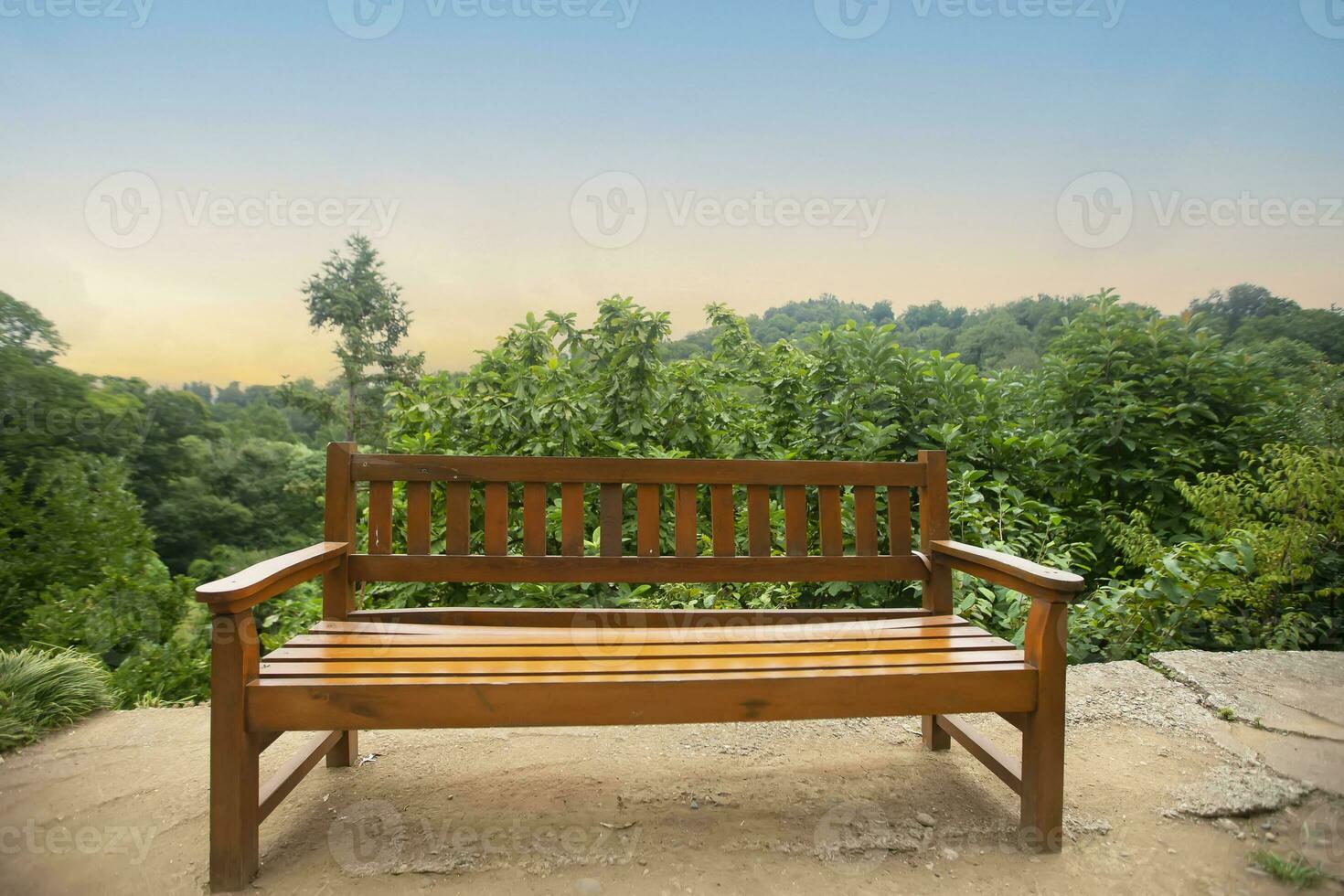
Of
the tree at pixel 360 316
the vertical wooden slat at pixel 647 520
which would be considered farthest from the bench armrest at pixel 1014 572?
the tree at pixel 360 316

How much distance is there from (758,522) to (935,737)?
3.04 feet

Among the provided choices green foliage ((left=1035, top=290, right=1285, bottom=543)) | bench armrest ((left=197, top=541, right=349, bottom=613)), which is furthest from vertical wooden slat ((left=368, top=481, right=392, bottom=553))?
green foliage ((left=1035, top=290, right=1285, bottom=543))

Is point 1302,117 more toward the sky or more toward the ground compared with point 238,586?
more toward the sky

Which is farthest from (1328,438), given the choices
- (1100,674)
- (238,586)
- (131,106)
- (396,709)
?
(131,106)

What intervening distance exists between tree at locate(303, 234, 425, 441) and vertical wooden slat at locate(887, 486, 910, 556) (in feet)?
59.8

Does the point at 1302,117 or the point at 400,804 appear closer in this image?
the point at 400,804

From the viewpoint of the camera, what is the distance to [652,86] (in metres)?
6.01

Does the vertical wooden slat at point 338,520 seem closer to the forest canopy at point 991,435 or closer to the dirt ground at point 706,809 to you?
the dirt ground at point 706,809

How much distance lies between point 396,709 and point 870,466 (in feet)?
5.27

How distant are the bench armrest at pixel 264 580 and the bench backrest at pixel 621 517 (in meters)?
0.20

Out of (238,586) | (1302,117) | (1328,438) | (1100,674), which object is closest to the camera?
(238,586)

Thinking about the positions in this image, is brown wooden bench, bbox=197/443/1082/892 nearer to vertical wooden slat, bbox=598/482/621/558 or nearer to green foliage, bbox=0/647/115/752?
vertical wooden slat, bbox=598/482/621/558

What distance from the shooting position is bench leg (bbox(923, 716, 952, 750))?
7.13 ft

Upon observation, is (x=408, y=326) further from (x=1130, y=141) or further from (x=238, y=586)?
(x=238, y=586)
